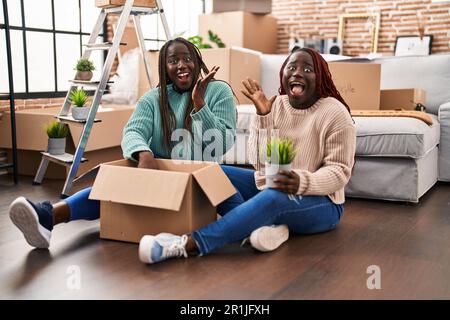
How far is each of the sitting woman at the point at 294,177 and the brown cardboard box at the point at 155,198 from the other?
0.28ft

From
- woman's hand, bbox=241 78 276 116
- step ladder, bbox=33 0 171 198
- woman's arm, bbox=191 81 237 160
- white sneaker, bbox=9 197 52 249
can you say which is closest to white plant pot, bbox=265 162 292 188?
woman's hand, bbox=241 78 276 116

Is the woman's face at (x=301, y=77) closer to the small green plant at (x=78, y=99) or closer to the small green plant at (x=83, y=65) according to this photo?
the small green plant at (x=78, y=99)

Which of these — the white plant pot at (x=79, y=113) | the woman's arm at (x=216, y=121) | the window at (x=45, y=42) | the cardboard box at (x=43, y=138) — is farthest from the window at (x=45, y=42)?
the woman's arm at (x=216, y=121)

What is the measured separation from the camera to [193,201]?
2.09m

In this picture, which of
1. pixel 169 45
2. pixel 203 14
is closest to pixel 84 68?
pixel 169 45

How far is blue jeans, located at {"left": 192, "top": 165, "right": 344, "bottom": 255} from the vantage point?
2.03 m

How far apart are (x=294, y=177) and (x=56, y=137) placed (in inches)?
75.6

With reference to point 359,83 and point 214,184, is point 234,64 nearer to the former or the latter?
point 359,83

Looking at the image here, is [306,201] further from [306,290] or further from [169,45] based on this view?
[169,45]

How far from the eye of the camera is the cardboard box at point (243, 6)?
6.22m

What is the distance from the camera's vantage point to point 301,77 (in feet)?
7.38
